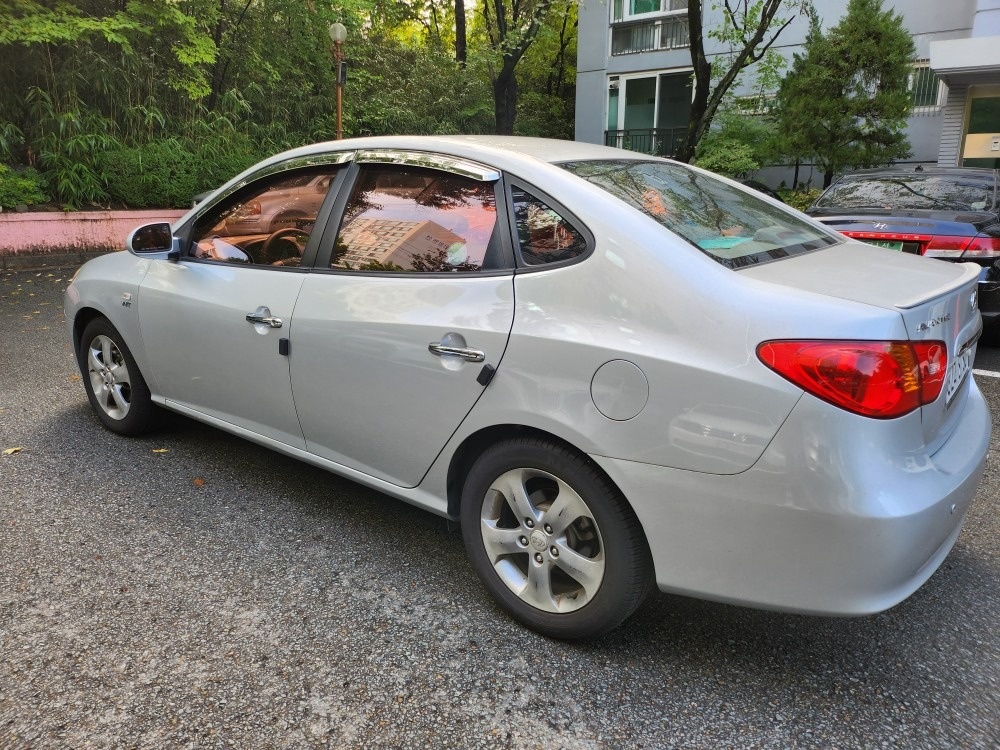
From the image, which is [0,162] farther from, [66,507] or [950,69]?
[950,69]

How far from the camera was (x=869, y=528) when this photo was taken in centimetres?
187

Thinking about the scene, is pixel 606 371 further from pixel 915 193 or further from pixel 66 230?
pixel 66 230

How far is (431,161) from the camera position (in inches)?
110

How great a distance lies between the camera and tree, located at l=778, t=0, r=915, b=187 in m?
14.5

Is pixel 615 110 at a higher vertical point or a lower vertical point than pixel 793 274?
higher

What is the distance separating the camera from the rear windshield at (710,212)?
2342 mm

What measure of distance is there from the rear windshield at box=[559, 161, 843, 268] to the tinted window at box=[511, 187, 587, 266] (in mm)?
203

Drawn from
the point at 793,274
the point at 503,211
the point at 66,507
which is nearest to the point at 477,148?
the point at 503,211

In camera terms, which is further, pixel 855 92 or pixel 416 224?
pixel 855 92

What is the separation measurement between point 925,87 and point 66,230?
17900 millimetres

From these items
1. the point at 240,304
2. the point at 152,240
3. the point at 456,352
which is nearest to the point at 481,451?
the point at 456,352

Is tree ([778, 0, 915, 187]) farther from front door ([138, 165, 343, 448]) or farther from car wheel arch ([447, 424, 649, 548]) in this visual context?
car wheel arch ([447, 424, 649, 548])

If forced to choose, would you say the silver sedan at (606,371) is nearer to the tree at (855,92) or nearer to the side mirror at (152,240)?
the side mirror at (152,240)

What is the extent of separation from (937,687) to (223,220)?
3.34 metres
